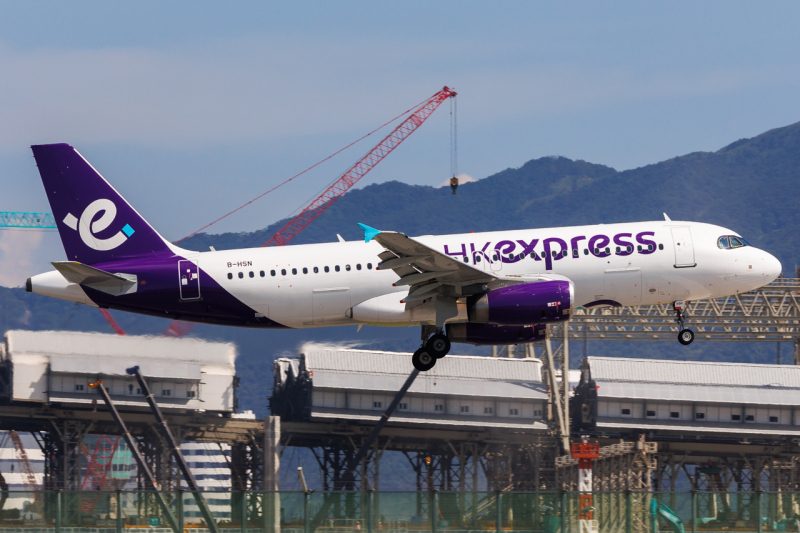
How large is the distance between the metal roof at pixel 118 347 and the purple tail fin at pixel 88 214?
61.7ft

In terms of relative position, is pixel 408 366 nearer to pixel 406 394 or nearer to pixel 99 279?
pixel 406 394

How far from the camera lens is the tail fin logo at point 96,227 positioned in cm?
4219

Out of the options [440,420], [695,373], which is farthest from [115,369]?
[695,373]

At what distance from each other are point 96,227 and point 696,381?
7600 cm

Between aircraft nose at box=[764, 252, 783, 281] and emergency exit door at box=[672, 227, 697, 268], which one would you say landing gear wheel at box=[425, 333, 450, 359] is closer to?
emergency exit door at box=[672, 227, 697, 268]

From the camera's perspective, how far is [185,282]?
1596 inches

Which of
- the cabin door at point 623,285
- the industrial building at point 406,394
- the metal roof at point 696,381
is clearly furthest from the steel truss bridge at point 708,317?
the cabin door at point 623,285

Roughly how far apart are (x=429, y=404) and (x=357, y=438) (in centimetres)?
843

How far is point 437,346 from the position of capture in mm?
40719

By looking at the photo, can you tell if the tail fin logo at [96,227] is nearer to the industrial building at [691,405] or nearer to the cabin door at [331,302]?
the cabin door at [331,302]

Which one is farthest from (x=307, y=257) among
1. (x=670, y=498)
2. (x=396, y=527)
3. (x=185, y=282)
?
(x=670, y=498)

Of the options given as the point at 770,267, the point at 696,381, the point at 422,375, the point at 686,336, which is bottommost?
the point at 696,381

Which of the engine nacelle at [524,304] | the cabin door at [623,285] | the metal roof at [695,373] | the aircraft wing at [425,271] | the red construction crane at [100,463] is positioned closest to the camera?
the aircraft wing at [425,271]

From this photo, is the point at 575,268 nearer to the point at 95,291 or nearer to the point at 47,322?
the point at 95,291
